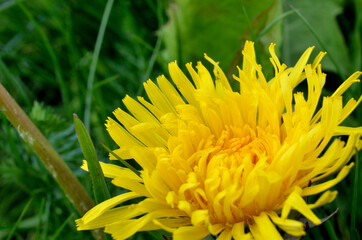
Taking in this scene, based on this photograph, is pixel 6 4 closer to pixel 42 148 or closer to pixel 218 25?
pixel 218 25

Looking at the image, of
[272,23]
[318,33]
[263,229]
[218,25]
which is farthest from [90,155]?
[318,33]

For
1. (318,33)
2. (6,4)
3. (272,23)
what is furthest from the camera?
(6,4)

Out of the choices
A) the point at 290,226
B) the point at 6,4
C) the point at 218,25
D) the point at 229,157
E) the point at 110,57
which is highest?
the point at 6,4

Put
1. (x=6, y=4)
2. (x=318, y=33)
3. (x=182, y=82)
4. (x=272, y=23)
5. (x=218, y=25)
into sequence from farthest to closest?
(x=6, y=4) → (x=318, y=33) → (x=218, y=25) → (x=272, y=23) → (x=182, y=82)

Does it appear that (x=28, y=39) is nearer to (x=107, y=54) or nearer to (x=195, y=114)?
(x=107, y=54)

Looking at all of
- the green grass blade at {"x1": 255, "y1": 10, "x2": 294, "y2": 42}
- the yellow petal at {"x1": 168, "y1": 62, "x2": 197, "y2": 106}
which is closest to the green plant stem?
the yellow petal at {"x1": 168, "y1": 62, "x2": 197, "y2": 106}

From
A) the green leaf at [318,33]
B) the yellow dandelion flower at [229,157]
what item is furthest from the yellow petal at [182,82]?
the green leaf at [318,33]

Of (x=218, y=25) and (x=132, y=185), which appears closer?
(x=132, y=185)

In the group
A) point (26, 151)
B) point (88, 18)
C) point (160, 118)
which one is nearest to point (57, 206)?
point (26, 151)

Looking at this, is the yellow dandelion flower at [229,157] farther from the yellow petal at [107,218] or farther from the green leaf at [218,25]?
the green leaf at [218,25]
